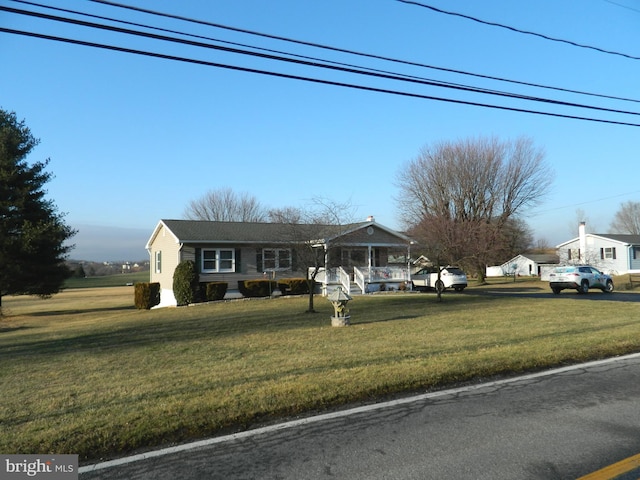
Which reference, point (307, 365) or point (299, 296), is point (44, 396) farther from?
point (299, 296)

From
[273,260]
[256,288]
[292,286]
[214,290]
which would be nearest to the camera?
[214,290]

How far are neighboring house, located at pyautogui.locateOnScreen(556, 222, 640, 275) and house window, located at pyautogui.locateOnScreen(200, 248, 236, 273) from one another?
38.8 metres

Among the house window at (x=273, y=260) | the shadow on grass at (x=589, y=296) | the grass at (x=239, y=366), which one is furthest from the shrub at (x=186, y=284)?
the shadow on grass at (x=589, y=296)

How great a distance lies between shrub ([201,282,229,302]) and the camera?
77.9 ft

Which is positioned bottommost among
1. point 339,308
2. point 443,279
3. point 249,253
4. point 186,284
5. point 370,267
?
point 339,308

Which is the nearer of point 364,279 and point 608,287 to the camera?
point 364,279

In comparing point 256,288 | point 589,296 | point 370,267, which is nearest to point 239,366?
point 256,288

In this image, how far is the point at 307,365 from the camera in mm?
7848

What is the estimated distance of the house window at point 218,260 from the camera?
25406 millimetres

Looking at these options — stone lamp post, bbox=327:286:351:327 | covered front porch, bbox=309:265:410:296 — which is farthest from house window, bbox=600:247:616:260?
stone lamp post, bbox=327:286:351:327

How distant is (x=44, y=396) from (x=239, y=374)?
8.74 ft

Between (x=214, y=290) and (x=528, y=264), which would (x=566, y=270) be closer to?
(x=214, y=290)

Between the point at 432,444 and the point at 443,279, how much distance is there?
28783mm

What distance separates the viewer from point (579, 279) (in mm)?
26109
